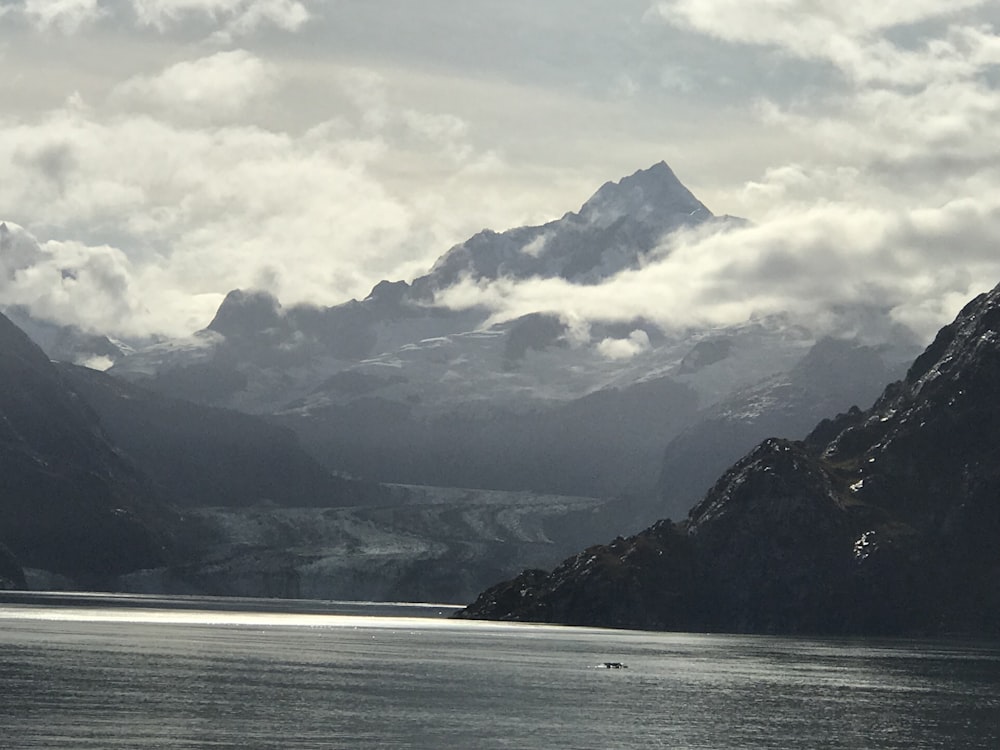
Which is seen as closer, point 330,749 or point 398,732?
point 330,749

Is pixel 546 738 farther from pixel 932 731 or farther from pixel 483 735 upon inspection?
pixel 932 731

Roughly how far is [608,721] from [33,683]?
66082 millimetres

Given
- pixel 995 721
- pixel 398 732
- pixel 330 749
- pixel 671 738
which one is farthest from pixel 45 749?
pixel 995 721

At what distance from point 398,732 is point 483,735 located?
8.31m

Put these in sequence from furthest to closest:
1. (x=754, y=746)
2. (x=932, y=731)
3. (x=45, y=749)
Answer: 1. (x=932, y=731)
2. (x=754, y=746)
3. (x=45, y=749)

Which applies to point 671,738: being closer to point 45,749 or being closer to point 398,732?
point 398,732

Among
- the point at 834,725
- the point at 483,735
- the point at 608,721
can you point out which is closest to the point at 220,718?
the point at 483,735

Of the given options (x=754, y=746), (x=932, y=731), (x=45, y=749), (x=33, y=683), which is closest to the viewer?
(x=45, y=749)

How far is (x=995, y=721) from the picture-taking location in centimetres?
19062

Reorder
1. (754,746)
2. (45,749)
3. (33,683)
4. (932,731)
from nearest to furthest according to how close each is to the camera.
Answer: (45,749), (754,746), (932,731), (33,683)

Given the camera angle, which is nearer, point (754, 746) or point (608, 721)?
point (754, 746)

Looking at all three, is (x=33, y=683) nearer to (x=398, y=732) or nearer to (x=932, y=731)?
(x=398, y=732)

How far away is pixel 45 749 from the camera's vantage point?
143 meters

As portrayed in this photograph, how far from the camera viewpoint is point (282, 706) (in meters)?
186
